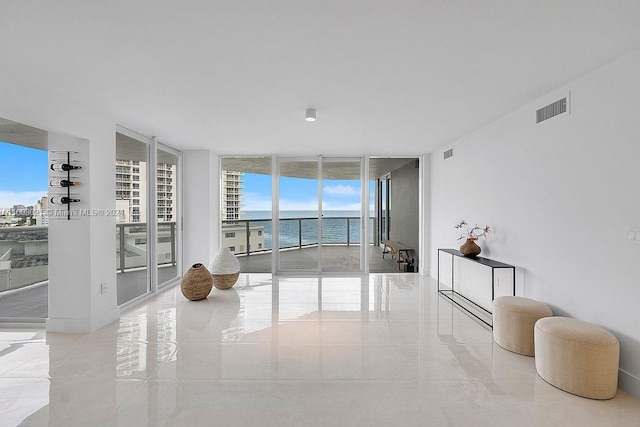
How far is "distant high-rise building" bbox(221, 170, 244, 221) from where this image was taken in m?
7.01

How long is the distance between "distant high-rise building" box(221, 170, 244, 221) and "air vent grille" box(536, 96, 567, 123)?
214 inches

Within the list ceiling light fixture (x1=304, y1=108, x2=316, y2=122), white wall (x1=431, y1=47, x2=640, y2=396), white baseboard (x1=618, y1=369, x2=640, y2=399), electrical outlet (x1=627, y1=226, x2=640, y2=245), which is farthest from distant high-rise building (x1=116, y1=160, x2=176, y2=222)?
white baseboard (x1=618, y1=369, x2=640, y2=399)

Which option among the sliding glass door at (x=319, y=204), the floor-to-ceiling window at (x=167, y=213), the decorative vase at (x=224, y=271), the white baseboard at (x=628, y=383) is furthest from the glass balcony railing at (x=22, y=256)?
the white baseboard at (x=628, y=383)

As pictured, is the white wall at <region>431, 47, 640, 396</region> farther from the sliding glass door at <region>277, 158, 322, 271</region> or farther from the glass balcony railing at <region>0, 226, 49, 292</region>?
the glass balcony railing at <region>0, 226, 49, 292</region>

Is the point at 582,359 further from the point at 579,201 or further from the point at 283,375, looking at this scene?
the point at 283,375

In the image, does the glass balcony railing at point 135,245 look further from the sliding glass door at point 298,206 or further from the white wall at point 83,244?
the sliding glass door at point 298,206

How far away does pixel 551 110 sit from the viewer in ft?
10.4

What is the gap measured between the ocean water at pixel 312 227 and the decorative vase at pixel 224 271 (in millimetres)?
1387

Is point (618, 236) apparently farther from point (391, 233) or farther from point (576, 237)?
point (391, 233)

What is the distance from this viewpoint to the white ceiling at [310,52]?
1887 millimetres

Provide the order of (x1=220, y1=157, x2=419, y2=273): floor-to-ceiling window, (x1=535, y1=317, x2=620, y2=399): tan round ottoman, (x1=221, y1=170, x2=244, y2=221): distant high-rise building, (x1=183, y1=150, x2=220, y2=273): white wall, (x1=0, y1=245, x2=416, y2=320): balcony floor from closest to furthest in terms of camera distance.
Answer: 1. (x1=535, y1=317, x2=620, y2=399): tan round ottoman
2. (x1=0, y1=245, x2=416, y2=320): balcony floor
3. (x1=183, y1=150, x2=220, y2=273): white wall
4. (x1=220, y1=157, x2=419, y2=273): floor-to-ceiling window
5. (x1=221, y1=170, x2=244, y2=221): distant high-rise building

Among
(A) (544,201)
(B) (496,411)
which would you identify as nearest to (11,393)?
(B) (496,411)

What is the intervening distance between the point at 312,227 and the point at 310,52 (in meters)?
4.65

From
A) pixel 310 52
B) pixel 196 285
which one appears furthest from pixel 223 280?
A: pixel 310 52
